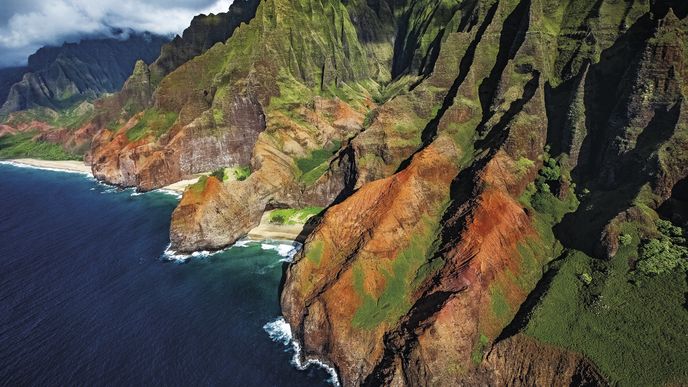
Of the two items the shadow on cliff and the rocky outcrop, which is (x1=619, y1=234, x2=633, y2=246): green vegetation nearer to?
the shadow on cliff

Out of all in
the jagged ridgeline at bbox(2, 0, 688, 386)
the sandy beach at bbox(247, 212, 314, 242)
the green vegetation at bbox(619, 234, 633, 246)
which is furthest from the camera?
the sandy beach at bbox(247, 212, 314, 242)

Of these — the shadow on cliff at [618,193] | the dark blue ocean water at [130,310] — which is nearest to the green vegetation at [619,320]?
the shadow on cliff at [618,193]

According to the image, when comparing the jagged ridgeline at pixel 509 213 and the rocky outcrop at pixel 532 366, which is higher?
the jagged ridgeline at pixel 509 213

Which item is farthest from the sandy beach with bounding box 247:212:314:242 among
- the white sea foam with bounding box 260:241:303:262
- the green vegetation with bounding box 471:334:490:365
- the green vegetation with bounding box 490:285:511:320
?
the green vegetation with bounding box 471:334:490:365

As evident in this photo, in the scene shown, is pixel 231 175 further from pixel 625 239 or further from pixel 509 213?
pixel 625 239

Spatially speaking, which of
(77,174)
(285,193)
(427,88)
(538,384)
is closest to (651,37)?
(427,88)

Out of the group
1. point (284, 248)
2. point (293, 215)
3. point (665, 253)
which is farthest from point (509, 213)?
point (293, 215)

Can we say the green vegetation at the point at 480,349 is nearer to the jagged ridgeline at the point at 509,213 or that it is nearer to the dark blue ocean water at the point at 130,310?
the jagged ridgeline at the point at 509,213
